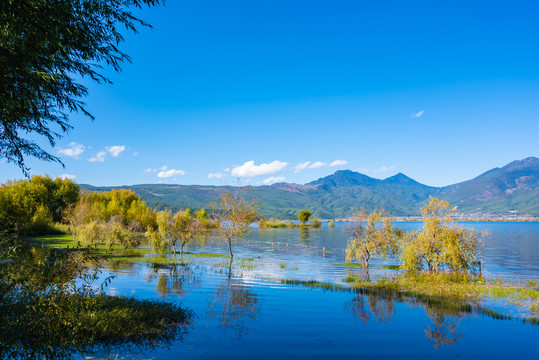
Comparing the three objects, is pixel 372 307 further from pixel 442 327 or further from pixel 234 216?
pixel 234 216

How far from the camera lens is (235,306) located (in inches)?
792

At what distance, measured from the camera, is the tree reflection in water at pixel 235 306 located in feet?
54.9

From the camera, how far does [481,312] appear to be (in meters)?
19.8

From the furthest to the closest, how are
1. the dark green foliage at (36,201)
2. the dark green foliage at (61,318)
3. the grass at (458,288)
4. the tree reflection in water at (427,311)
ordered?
the dark green foliage at (36,201)
the grass at (458,288)
the tree reflection in water at (427,311)
the dark green foliage at (61,318)

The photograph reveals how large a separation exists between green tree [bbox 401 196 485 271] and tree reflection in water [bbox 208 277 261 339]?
692 inches

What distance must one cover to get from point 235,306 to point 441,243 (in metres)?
21.8

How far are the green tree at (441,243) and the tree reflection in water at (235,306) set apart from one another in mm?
17570

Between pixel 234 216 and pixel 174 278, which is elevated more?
pixel 234 216

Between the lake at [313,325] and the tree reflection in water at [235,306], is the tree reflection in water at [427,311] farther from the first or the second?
the tree reflection in water at [235,306]

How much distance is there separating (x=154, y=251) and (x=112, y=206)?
67.2 m

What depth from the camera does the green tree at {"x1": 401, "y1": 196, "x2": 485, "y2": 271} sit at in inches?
1214

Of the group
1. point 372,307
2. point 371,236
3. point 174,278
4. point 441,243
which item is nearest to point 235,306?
point 372,307

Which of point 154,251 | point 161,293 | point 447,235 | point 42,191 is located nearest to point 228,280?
point 161,293

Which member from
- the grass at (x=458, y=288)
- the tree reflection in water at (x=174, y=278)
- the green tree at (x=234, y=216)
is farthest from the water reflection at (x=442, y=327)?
the green tree at (x=234, y=216)
